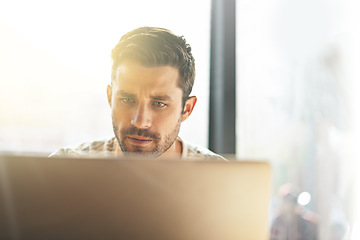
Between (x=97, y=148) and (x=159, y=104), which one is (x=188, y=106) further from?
(x=97, y=148)

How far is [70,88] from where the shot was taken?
2275 mm

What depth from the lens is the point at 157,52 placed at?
5.65ft

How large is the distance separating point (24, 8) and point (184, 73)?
1205mm

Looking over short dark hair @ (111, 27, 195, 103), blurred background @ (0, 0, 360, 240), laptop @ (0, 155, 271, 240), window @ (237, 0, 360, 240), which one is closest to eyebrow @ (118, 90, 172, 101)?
short dark hair @ (111, 27, 195, 103)

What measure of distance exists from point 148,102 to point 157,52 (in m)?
0.25

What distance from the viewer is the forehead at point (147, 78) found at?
170 centimetres

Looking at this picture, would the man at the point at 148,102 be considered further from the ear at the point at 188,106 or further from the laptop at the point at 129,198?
the laptop at the point at 129,198

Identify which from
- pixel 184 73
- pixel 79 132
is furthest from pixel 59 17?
pixel 184 73

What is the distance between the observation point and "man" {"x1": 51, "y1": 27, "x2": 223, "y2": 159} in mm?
1701

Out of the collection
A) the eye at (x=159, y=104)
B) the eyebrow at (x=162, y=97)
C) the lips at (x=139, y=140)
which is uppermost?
the eyebrow at (x=162, y=97)

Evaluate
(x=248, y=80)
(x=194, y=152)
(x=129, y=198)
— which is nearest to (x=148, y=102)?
(x=194, y=152)

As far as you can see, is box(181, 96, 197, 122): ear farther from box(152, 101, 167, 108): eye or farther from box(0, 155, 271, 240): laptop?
→ box(0, 155, 271, 240): laptop

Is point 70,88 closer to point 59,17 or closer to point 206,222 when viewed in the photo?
point 59,17

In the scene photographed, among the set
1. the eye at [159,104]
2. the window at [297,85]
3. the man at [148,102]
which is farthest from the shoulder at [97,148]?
the window at [297,85]
